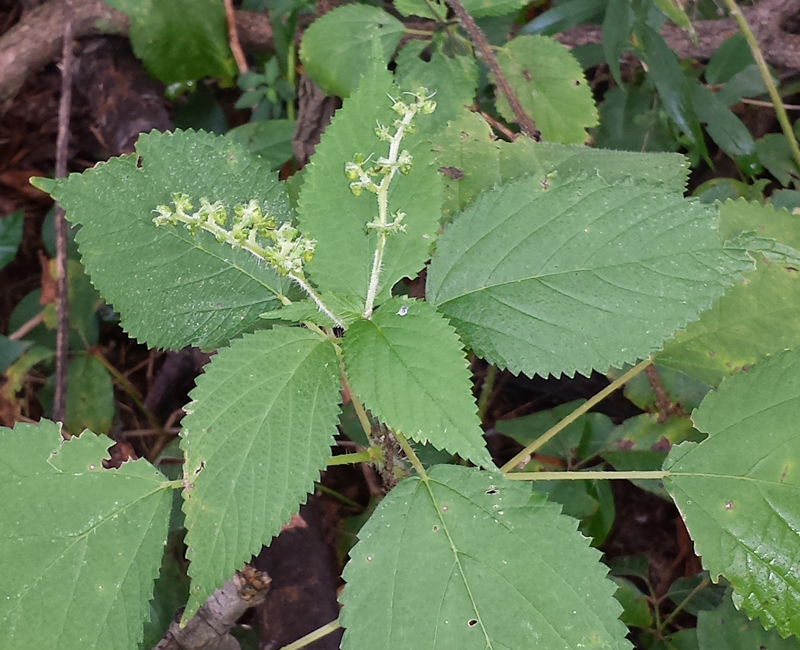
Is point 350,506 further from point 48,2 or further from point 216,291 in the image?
point 48,2

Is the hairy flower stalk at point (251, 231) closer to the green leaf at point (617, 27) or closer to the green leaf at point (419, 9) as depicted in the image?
the green leaf at point (419, 9)

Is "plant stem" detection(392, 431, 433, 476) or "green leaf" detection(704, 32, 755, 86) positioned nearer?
"plant stem" detection(392, 431, 433, 476)

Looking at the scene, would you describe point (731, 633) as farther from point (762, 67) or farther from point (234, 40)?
point (234, 40)

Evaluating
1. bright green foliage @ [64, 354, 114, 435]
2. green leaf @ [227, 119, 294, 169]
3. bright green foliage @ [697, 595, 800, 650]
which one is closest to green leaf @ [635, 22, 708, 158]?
green leaf @ [227, 119, 294, 169]

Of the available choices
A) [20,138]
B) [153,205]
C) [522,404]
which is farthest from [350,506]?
[20,138]

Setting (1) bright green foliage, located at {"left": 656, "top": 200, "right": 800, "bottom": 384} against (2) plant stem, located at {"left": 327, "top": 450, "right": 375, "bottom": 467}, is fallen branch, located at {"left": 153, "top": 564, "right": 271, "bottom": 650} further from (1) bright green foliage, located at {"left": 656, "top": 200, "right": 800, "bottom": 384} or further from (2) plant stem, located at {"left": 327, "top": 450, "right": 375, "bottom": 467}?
(1) bright green foliage, located at {"left": 656, "top": 200, "right": 800, "bottom": 384}

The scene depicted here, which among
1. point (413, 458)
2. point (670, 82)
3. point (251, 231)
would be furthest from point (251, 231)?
point (670, 82)
